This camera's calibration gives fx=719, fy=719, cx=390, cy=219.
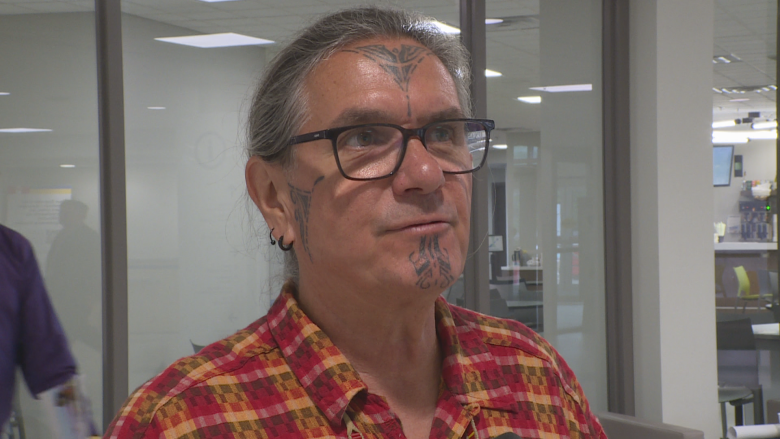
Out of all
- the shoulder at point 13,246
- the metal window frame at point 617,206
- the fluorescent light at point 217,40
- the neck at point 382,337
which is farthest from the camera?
the metal window frame at point 617,206

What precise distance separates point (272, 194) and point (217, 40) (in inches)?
75.8

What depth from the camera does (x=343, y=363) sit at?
0.83 m

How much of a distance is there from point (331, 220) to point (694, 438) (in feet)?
10.7

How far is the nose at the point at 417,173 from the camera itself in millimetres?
786

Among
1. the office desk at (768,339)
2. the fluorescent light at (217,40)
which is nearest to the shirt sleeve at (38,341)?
the fluorescent light at (217,40)

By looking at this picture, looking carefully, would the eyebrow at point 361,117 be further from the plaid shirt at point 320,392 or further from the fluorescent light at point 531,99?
the fluorescent light at point 531,99

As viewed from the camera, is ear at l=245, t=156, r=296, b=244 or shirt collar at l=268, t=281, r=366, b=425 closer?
shirt collar at l=268, t=281, r=366, b=425

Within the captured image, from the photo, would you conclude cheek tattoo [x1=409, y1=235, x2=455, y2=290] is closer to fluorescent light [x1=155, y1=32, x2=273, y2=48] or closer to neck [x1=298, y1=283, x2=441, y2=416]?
neck [x1=298, y1=283, x2=441, y2=416]

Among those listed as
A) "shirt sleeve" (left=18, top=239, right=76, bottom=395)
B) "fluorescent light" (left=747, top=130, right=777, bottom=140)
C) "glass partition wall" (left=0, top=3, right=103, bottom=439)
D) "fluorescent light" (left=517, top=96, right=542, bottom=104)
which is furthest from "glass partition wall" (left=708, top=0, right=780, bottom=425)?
"shirt sleeve" (left=18, top=239, right=76, bottom=395)

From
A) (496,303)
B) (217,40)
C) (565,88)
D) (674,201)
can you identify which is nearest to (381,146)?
(217,40)

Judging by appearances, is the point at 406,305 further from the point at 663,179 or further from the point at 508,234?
the point at 663,179

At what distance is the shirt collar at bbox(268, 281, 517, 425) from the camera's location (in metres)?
0.81

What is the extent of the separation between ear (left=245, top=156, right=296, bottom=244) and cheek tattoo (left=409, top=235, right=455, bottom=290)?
0.64ft

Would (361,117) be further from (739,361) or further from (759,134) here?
(759,134)
